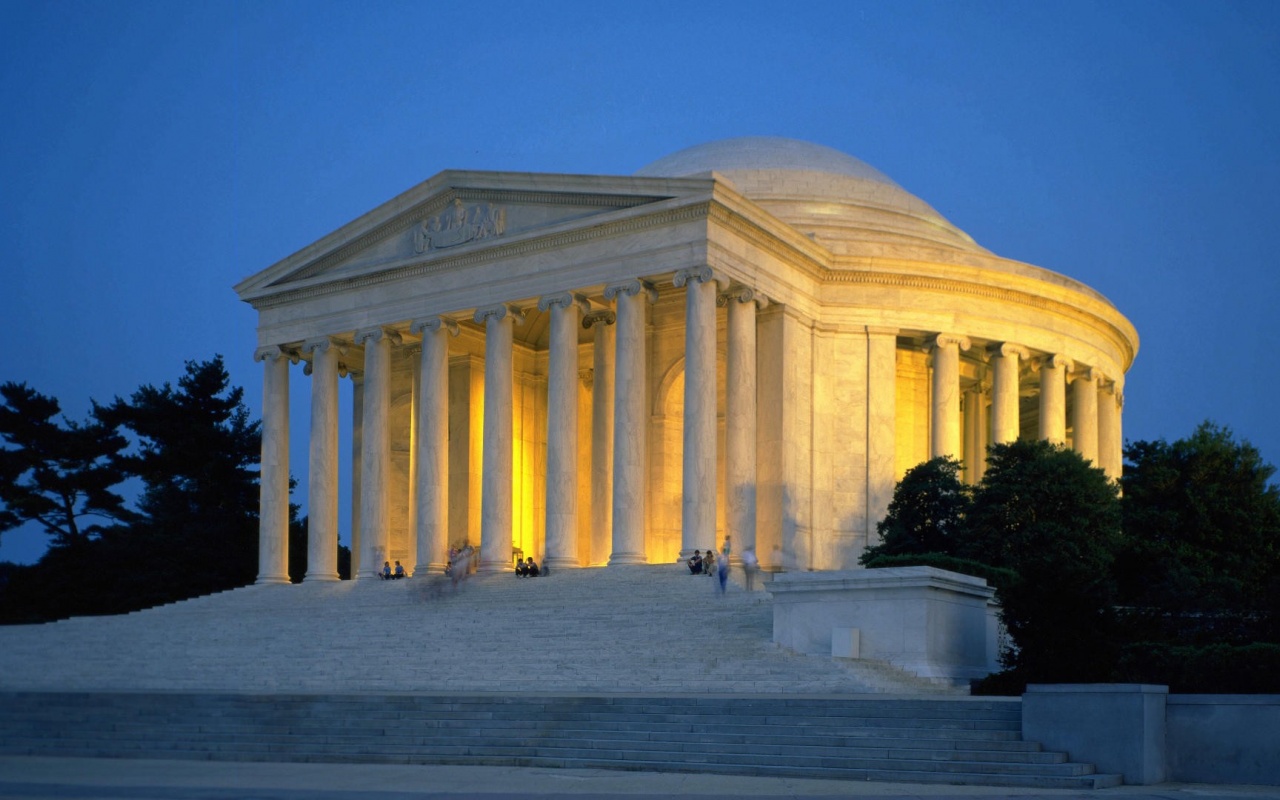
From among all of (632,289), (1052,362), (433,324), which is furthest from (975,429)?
(433,324)

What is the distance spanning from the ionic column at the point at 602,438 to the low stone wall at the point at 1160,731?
3007 cm

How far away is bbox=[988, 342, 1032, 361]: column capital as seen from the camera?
5631 centimetres

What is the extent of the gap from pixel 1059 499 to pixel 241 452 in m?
49.1

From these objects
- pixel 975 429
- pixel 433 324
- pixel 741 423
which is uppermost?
pixel 433 324

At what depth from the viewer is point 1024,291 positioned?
186ft

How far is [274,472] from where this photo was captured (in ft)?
193

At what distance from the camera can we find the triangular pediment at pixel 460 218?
48781mm

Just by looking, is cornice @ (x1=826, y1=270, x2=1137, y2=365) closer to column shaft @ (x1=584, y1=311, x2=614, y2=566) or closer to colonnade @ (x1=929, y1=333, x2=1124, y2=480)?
colonnade @ (x1=929, y1=333, x2=1124, y2=480)

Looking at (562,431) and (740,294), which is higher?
(740,294)

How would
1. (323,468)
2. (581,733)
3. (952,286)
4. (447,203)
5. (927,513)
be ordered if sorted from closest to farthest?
(581,733) < (927,513) < (447,203) < (952,286) < (323,468)

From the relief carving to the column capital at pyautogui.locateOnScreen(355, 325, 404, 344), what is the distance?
3.44m

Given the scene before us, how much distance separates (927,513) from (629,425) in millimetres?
9881

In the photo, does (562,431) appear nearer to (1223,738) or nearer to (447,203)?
(447,203)

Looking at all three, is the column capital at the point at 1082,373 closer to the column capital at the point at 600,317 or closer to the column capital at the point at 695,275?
Result: the column capital at the point at 600,317
